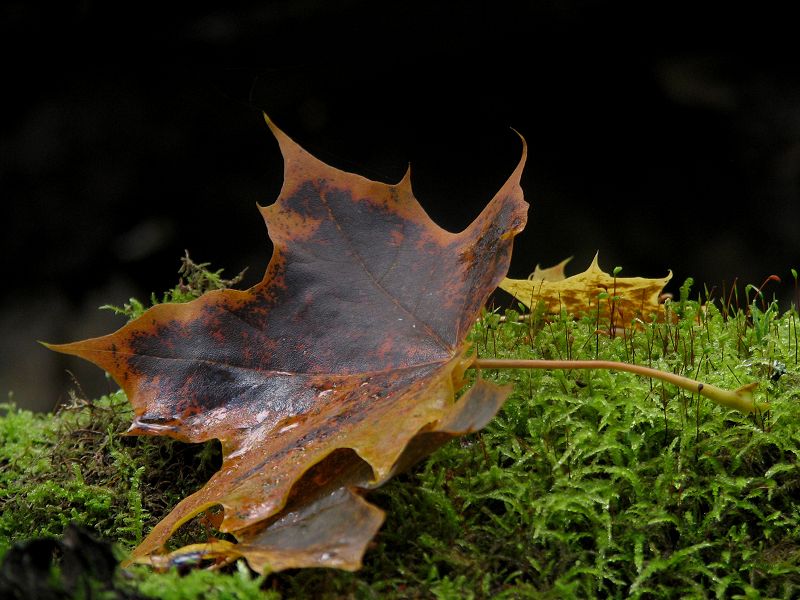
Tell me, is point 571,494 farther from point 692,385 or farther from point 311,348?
point 311,348

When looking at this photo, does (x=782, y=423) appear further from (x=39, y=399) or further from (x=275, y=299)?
(x=39, y=399)

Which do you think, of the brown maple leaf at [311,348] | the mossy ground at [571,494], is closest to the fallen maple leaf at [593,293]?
the mossy ground at [571,494]

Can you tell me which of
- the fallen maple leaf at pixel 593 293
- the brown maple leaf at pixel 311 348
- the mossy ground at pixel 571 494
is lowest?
the mossy ground at pixel 571 494

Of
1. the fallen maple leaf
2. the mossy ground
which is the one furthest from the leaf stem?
the fallen maple leaf

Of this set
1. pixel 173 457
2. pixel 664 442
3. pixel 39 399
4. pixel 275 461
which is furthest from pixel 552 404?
pixel 39 399

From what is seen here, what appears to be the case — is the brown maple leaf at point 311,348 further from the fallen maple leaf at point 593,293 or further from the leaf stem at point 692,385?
the fallen maple leaf at point 593,293

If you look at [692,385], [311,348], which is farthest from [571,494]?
[311,348]

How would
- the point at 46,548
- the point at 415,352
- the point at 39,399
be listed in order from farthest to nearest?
the point at 39,399
the point at 415,352
the point at 46,548
